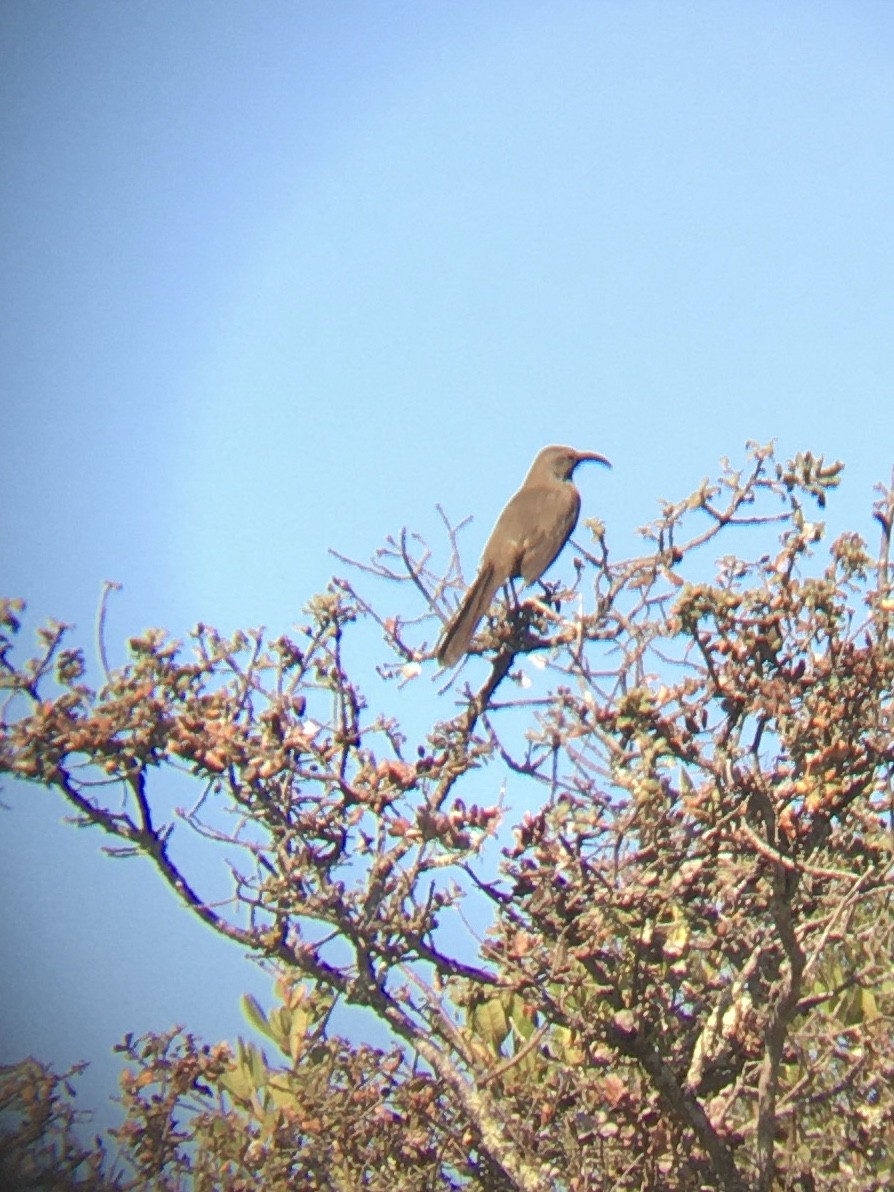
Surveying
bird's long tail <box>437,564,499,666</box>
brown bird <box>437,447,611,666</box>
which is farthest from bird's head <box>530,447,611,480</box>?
bird's long tail <box>437,564,499,666</box>

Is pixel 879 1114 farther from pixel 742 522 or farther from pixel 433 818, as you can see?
pixel 742 522

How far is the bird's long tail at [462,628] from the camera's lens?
491 cm

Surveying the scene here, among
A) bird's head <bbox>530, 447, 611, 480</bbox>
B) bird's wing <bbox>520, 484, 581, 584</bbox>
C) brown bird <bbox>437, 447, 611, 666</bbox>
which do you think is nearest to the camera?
brown bird <bbox>437, 447, 611, 666</bbox>

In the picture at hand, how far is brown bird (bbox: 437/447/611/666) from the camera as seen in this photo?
5047mm

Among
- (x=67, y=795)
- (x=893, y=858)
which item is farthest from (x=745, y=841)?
(x=67, y=795)

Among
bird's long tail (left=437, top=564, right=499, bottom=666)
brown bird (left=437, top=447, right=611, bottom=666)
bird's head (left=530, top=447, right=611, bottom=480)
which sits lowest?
bird's long tail (left=437, top=564, right=499, bottom=666)

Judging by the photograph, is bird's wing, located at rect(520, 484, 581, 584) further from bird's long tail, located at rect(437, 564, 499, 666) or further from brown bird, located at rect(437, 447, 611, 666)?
bird's long tail, located at rect(437, 564, 499, 666)

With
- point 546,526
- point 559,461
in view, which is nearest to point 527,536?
point 546,526

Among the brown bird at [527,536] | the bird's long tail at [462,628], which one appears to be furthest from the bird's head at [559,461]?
the bird's long tail at [462,628]

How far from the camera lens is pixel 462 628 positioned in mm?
5051

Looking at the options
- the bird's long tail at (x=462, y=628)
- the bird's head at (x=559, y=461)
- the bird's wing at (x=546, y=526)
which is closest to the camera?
the bird's long tail at (x=462, y=628)

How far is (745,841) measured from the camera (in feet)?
10.1

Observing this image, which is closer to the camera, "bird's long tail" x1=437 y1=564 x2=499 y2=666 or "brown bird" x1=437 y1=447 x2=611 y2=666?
"bird's long tail" x1=437 y1=564 x2=499 y2=666

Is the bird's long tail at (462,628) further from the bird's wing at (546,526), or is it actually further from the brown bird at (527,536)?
the bird's wing at (546,526)
